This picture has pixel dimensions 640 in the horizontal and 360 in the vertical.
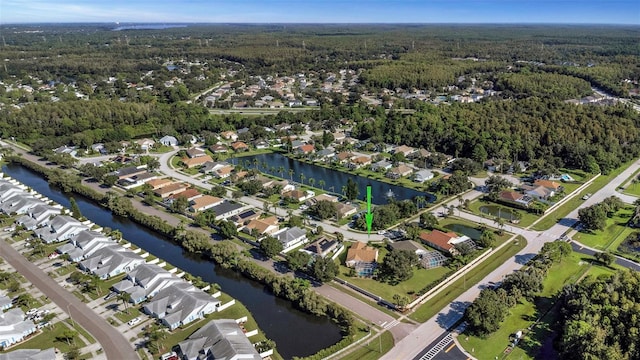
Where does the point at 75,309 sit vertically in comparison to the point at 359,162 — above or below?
below

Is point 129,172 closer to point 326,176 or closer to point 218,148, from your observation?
point 218,148

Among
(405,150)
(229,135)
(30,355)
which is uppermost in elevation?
(405,150)

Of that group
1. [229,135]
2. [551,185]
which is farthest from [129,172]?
[551,185]

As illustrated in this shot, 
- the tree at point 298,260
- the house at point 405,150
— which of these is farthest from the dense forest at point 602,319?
the house at point 405,150

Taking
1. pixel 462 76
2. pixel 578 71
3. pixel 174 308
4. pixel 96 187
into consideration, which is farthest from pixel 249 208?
pixel 578 71

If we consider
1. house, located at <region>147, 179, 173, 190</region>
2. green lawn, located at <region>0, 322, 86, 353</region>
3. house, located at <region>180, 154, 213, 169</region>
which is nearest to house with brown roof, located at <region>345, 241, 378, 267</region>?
green lawn, located at <region>0, 322, 86, 353</region>

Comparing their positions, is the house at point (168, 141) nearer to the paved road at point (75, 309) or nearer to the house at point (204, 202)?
the house at point (204, 202)

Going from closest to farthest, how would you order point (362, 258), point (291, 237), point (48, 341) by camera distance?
point (48, 341) → point (362, 258) → point (291, 237)
